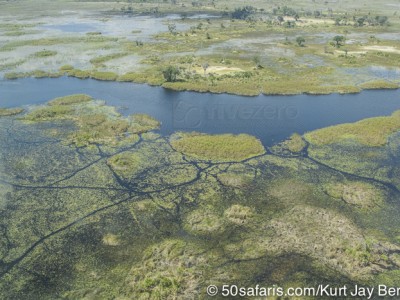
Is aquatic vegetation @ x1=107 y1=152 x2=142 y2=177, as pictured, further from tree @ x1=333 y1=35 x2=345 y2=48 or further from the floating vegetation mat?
tree @ x1=333 y1=35 x2=345 y2=48

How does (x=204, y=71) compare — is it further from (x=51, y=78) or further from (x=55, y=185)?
(x=55, y=185)

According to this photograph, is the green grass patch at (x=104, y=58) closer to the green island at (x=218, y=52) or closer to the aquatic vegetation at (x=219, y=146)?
the green island at (x=218, y=52)

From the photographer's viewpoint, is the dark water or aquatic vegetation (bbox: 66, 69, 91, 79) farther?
aquatic vegetation (bbox: 66, 69, 91, 79)

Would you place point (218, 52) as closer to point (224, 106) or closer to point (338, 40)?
point (338, 40)

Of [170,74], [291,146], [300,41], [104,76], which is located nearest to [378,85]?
[291,146]

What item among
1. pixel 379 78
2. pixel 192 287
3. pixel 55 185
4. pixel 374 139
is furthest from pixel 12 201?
pixel 379 78

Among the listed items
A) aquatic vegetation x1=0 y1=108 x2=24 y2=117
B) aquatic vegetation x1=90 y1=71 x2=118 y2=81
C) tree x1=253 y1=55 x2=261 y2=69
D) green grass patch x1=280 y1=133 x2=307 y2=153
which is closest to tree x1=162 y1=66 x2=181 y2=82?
aquatic vegetation x1=90 y1=71 x2=118 y2=81

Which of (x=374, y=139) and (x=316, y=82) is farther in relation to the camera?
(x=316, y=82)

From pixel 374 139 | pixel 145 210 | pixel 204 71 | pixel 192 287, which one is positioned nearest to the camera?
pixel 192 287
